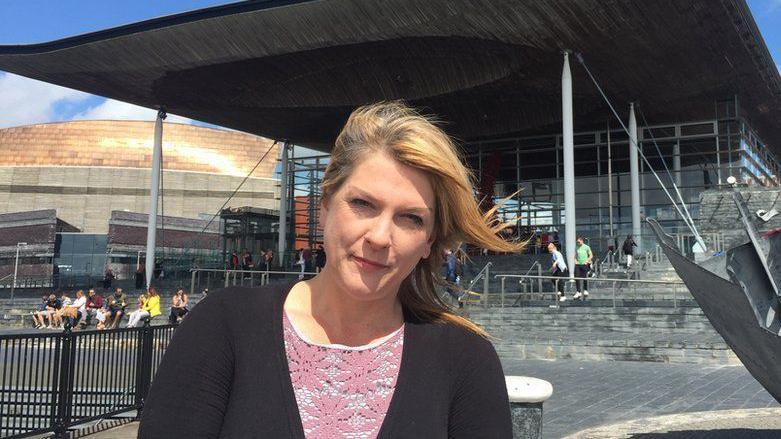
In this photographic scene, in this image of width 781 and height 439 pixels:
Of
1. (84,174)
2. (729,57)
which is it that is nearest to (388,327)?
(729,57)

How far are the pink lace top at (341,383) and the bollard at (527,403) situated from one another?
9.92ft

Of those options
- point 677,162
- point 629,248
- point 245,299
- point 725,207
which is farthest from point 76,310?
point 677,162

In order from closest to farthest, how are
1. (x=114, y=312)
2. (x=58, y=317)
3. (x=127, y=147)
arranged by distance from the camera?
(x=114, y=312) < (x=58, y=317) < (x=127, y=147)

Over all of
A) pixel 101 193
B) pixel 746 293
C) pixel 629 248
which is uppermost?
pixel 101 193

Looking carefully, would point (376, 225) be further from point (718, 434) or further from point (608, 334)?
point (608, 334)

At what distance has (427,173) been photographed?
1.54 metres

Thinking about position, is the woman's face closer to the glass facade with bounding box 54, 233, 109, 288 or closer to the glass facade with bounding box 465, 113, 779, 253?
the glass facade with bounding box 465, 113, 779, 253

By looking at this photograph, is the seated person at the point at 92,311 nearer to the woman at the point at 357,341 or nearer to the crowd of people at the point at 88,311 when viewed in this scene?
the crowd of people at the point at 88,311

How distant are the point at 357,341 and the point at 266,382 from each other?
26 cm

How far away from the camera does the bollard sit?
433 centimetres

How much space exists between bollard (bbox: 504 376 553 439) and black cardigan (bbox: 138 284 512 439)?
2.91m

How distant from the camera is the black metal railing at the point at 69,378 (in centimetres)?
573

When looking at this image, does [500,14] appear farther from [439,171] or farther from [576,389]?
[439,171]

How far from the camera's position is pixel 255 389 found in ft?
4.66
